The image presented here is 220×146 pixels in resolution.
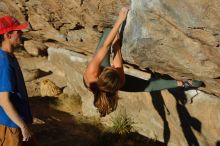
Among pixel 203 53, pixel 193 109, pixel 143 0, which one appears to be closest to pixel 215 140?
pixel 193 109

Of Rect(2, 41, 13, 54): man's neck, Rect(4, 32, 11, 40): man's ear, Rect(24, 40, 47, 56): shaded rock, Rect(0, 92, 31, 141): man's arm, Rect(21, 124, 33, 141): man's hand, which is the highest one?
Rect(4, 32, 11, 40): man's ear

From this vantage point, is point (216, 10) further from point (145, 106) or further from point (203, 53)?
point (145, 106)

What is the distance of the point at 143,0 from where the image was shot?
5055 mm

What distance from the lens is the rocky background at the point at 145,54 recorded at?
5.10 meters

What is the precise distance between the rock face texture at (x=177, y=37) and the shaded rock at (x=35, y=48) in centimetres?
415

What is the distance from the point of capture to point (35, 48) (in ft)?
34.1

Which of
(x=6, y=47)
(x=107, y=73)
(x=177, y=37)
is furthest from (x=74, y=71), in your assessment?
(x=6, y=47)

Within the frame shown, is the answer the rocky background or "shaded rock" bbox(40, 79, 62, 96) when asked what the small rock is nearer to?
the rocky background

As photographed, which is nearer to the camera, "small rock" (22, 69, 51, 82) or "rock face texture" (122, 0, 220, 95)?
"rock face texture" (122, 0, 220, 95)

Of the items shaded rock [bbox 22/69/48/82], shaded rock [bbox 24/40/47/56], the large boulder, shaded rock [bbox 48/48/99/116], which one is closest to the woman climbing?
the large boulder

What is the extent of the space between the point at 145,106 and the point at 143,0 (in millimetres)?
3791

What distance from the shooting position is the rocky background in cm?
510

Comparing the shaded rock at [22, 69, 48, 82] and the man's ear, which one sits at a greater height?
the man's ear

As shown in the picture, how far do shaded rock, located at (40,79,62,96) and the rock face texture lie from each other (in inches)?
178
